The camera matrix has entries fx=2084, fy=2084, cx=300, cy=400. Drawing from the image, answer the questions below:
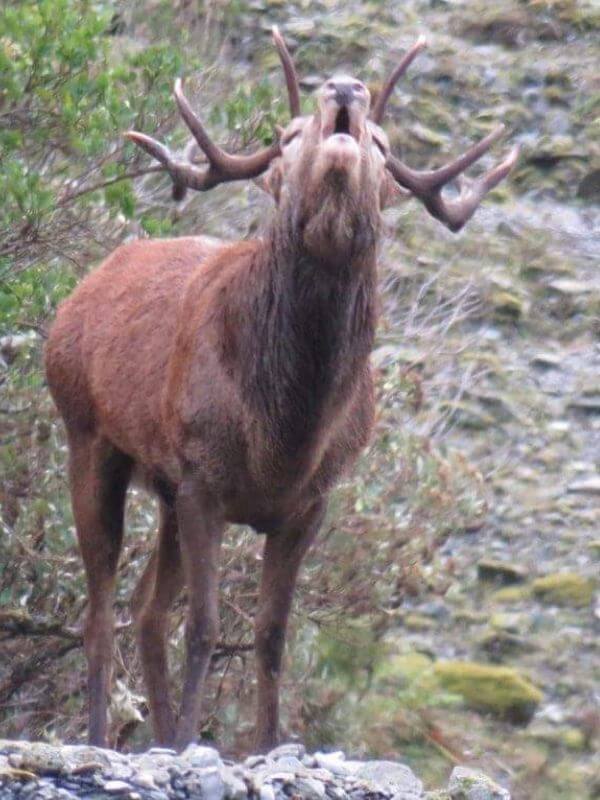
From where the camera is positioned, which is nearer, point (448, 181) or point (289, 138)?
point (289, 138)

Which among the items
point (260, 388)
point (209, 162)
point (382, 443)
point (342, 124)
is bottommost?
point (382, 443)

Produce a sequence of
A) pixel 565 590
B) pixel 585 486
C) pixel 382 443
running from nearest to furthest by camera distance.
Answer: pixel 382 443 < pixel 565 590 < pixel 585 486

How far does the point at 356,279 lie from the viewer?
7.53 metres

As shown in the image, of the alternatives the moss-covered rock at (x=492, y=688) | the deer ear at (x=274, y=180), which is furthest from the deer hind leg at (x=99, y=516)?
the moss-covered rock at (x=492, y=688)

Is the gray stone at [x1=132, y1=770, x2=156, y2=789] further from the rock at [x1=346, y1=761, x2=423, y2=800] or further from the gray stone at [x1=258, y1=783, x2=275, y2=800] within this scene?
the rock at [x1=346, y1=761, x2=423, y2=800]

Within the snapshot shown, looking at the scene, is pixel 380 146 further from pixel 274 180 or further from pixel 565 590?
pixel 565 590

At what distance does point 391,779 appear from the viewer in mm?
6898

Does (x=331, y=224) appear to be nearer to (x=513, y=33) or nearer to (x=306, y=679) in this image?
(x=306, y=679)

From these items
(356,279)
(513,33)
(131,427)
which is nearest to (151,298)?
(131,427)

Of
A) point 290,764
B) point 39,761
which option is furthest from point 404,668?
point 39,761

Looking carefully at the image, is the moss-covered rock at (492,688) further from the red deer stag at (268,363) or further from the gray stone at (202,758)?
the gray stone at (202,758)

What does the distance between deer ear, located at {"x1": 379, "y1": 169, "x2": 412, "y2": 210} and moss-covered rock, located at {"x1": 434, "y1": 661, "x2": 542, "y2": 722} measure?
5111 mm

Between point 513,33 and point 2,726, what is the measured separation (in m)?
11.5

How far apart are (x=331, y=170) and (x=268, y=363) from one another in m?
0.95
